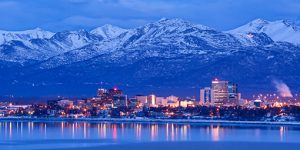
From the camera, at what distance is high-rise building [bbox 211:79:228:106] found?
14100 centimetres

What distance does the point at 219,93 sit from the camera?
142875 mm

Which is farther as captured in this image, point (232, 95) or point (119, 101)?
point (232, 95)

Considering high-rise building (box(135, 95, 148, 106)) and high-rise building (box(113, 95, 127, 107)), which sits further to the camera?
high-rise building (box(135, 95, 148, 106))

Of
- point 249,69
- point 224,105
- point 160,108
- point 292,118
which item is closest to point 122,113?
point 160,108

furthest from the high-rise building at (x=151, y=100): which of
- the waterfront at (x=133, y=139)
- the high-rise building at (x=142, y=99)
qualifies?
the waterfront at (x=133, y=139)

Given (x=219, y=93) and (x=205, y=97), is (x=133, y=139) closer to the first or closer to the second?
(x=219, y=93)

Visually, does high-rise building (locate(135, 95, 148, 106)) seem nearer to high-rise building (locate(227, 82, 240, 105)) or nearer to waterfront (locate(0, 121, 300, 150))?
A: high-rise building (locate(227, 82, 240, 105))

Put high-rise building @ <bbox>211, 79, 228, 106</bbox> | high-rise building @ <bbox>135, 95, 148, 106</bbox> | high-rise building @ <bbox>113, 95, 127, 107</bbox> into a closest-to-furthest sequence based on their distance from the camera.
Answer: high-rise building @ <bbox>113, 95, 127, 107</bbox>, high-rise building @ <bbox>211, 79, 228, 106</bbox>, high-rise building @ <bbox>135, 95, 148, 106</bbox>

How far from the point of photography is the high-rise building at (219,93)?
141m

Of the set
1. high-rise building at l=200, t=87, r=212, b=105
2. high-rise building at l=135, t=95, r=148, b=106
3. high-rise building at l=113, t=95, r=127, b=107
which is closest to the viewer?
high-rise building at l=113, t=95, r=127, b=107

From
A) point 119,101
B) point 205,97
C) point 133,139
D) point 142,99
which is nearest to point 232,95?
point 205,97

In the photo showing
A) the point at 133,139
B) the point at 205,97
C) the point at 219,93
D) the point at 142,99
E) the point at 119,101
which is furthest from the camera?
the point at 205,97

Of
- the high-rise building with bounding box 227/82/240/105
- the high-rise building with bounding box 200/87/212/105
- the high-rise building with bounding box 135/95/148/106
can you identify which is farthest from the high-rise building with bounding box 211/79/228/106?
the high-rise building with bounding box 135/95/148/106

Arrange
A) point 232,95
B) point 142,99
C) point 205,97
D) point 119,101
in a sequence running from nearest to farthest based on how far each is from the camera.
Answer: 1. point 119,101
2. point 232,95
3. point 142,99
4. point 205,97
